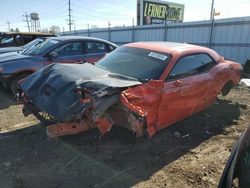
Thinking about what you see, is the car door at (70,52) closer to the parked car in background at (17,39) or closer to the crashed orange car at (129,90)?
the crashed orange car at (129,90)

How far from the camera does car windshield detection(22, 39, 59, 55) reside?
24.9 ft

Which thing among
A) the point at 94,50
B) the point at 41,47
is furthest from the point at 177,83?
the point at 41,47

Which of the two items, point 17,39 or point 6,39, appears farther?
point 6,39

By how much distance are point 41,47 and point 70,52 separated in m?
0.82

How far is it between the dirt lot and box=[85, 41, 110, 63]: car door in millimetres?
3262

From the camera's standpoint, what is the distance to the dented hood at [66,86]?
3666 millimetres

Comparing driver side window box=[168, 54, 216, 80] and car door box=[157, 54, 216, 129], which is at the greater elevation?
driver side window box=[168, 54, 216, 80]

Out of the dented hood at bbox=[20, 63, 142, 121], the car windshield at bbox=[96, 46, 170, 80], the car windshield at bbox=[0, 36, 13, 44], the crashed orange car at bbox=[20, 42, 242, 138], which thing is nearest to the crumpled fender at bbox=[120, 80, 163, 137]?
the crashed orange car at bbox=[20, 42, 242, 138]

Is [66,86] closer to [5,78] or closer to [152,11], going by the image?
[5,78]

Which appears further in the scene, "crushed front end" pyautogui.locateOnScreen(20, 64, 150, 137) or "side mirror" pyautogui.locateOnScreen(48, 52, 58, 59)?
"side mirror" pyautogui.locateOnScreen(48, 52, 58, 59)

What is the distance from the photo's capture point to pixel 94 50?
845cm

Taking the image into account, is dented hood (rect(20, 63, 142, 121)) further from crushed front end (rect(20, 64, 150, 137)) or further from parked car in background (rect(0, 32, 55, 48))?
parked car in background (rect(0, 32, 55, 48))

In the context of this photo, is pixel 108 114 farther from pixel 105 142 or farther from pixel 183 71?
pixel 183 71

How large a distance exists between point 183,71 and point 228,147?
152 centimetres
